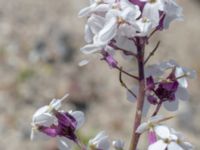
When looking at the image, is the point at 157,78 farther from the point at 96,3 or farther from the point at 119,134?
the point at 119,134

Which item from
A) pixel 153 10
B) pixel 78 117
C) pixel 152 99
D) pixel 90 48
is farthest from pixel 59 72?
pixel 153 10

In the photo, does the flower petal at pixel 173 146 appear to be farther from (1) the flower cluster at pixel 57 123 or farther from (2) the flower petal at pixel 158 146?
(1) the flower cluster at pixel 57 123

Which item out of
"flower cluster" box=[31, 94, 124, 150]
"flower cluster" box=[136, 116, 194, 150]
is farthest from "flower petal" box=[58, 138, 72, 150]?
"flower cluster" box=[136, 116, 194, 150]

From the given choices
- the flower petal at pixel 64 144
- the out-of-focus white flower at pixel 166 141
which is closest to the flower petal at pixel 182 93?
the out-of-focus white flower at pixel 166 141

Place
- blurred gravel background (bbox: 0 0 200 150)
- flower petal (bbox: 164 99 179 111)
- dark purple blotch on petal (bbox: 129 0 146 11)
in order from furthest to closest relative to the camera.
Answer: blurred gravel background (bbox: 0 0 200 150), flower petal (bbox: 164 99 179 111), dark purple blotch on petal (bbox: 129 0 146 11)

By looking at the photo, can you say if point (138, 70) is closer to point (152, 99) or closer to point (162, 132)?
point (152, 99)

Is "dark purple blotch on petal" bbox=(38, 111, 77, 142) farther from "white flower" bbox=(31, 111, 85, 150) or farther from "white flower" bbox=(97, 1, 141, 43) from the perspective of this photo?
"white flower" bbox=(97, 1, 141, 43)

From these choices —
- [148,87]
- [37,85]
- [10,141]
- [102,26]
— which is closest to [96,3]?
[102,26]
